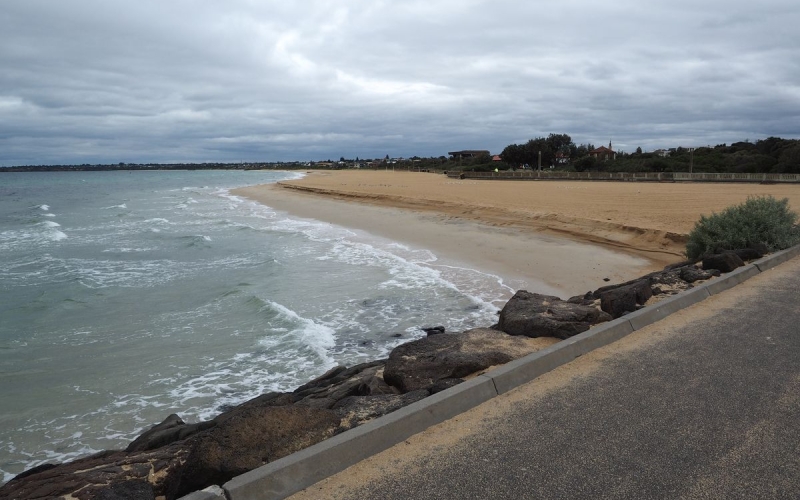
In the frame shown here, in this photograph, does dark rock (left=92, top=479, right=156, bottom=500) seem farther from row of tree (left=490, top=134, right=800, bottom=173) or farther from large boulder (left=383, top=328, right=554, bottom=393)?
row of tree (left=490, top=134, right=800, bottom=173)

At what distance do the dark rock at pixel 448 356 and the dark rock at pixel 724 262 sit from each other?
4863mm

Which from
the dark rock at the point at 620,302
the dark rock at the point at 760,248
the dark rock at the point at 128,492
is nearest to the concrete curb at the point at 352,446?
the dark rock at the point at 128,492

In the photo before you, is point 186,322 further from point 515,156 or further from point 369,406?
point 515,156

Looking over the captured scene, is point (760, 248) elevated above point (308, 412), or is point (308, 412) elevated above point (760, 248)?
point (760, 248)

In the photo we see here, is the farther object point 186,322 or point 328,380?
point 186,322

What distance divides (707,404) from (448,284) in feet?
27.3

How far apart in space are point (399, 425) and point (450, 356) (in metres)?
1.77

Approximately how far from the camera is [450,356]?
558 centimetres

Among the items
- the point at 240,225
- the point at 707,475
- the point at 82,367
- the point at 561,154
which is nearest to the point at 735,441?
the point at 707,475

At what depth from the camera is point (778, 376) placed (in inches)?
188

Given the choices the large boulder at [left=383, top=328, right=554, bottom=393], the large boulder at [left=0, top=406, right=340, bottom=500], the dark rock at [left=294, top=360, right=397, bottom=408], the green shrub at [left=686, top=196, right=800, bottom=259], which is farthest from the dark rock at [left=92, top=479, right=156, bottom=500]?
the green shrub at [left=686, top=196, right=800, bottom=259]

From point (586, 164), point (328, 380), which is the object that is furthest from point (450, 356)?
point (586, 164)

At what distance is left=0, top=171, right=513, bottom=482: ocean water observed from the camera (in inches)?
269

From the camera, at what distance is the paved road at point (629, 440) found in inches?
126
